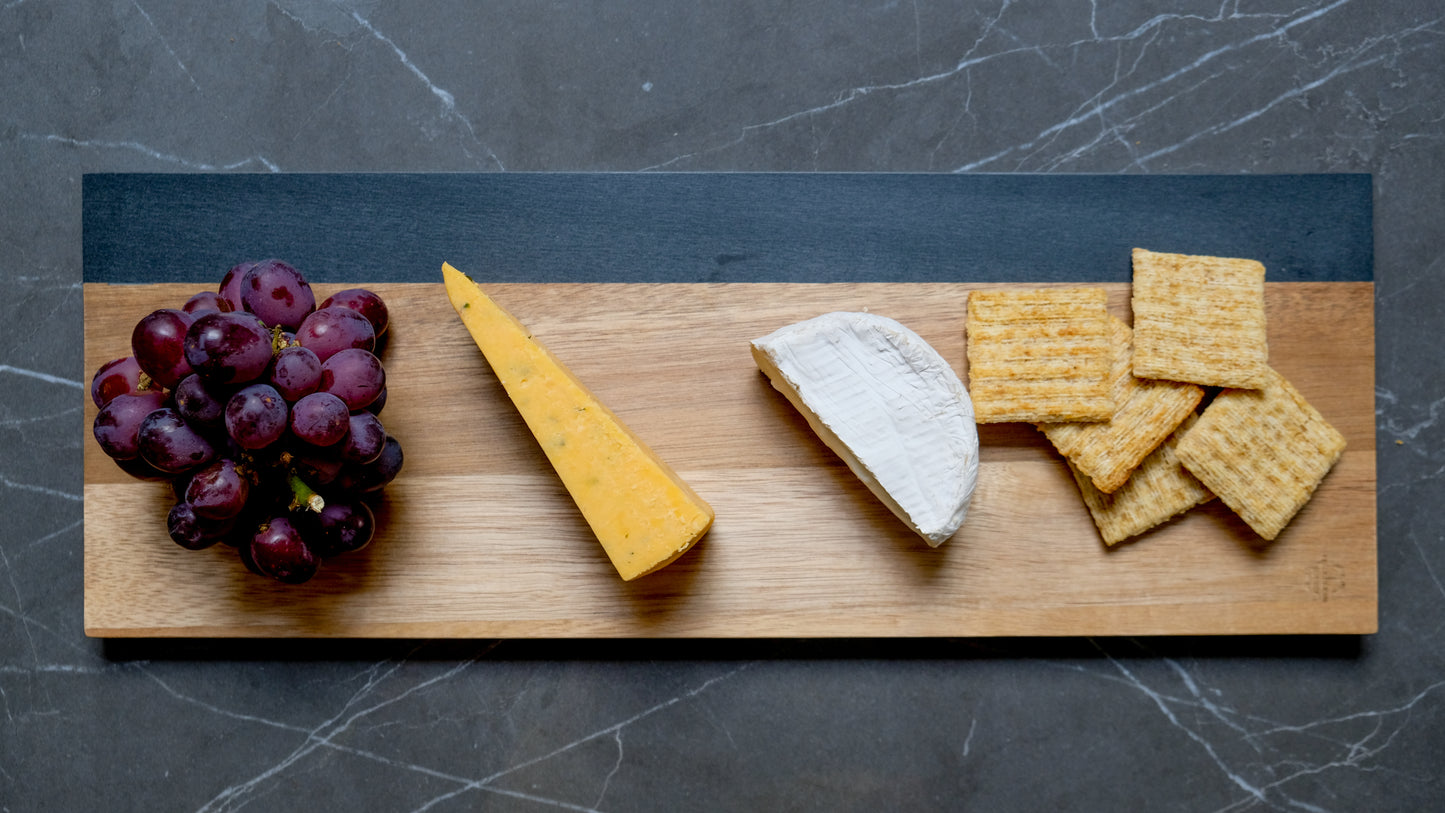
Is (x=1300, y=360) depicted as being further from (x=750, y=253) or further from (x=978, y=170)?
(x=750, y=253)

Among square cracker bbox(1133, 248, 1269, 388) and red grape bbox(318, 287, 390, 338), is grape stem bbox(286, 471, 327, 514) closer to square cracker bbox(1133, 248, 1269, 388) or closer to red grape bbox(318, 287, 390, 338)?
red grape bbox(318, 287, 390, 338)

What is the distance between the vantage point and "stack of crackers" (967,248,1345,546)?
1350mm

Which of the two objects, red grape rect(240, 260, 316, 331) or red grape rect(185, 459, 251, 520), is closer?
red grape rect(185, 459, 251, 520)

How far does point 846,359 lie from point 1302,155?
3.07 ft

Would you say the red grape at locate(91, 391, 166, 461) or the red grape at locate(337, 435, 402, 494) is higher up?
the red grape at locate(91, 391, 166, 461)

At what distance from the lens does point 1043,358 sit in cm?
136

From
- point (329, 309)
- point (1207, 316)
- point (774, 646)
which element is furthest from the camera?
point (774, 646)

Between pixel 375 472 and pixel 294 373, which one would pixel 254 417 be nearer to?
pixel 294 373

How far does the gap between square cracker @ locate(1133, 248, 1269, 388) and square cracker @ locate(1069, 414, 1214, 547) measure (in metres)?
0.10

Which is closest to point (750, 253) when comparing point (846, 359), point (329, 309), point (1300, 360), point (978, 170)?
point (846, 359)

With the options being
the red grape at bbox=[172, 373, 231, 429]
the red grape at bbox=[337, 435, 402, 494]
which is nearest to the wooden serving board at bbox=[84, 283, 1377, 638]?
the red grape at bbox=[337, 435, 402, 494]

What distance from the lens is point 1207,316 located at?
1.36m

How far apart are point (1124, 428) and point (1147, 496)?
0.12 meters

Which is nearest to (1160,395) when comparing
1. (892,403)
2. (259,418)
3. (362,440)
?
(892,403)
